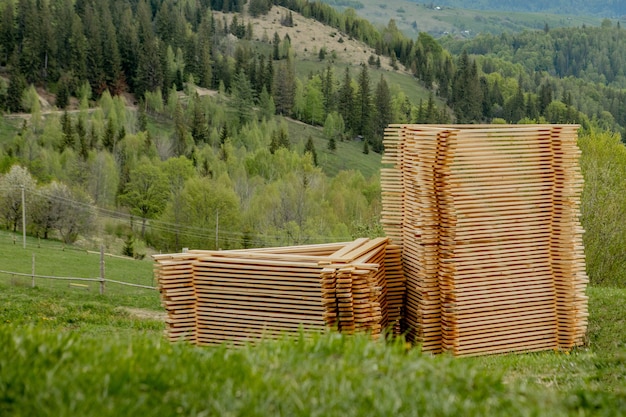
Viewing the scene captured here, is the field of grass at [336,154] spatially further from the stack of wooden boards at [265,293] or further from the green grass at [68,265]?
the stack of wooden boards at [265,293]

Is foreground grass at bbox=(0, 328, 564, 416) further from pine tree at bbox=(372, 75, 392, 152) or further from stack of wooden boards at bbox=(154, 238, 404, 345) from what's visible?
pine tree at bbox=(372, 75, 392, 152)

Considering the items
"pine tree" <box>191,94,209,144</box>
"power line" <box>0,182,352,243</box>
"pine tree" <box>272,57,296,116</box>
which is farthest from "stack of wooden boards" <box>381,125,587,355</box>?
"pine tree" <box>272,57,296,116</box>

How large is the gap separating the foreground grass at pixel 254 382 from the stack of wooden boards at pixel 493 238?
8.23 meters

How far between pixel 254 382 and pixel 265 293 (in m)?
8.18

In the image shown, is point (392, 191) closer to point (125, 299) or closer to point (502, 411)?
point (502, 411)

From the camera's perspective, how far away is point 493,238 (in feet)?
48.7

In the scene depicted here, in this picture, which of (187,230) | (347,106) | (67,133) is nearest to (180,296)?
(187,230)

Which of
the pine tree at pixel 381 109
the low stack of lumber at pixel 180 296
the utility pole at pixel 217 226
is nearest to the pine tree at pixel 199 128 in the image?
the pine tree at pixel 381 109

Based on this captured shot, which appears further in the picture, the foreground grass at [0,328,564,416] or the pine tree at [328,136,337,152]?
the pine tree at [328,136,337,152]

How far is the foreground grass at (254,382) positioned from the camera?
5.45 meters

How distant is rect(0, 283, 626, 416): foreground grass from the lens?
5453 mm

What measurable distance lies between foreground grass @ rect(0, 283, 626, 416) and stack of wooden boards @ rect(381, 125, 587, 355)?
8234 mm

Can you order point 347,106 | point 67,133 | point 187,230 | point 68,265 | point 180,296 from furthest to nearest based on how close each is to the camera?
point 347,106
point 67,133
point 187,230
point 68,265
point 180,296

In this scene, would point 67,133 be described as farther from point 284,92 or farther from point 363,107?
point 363,107
